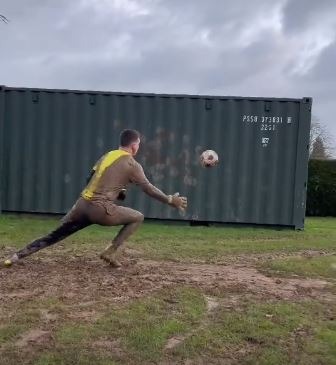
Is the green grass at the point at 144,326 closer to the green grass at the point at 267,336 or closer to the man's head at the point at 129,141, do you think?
the green grass at the point at 267,336

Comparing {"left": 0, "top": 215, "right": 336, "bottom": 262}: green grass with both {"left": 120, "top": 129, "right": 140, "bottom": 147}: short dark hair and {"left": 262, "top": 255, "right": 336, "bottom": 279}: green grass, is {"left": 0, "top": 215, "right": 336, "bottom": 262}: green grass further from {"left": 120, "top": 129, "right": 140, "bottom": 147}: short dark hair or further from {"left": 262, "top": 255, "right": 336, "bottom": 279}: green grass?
{"left": 120, "top": 129, "right": 140, "bottom": 147}: short dark hair

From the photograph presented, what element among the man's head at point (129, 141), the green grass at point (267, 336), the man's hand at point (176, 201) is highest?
the man's head at point (129, 141)

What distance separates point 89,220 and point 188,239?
14.1 feet

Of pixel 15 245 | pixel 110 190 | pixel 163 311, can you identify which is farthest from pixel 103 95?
pixel 163 311

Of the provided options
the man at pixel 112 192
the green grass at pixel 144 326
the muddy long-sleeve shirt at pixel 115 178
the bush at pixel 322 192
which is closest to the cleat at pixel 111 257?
the man at pixel 112 192

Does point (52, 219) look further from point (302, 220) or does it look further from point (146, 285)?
point (146, 285)

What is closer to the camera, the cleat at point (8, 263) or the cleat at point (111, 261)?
the cleat at point (8, 263)

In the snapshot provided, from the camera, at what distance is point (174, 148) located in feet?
45.6

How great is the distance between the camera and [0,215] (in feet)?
46.0

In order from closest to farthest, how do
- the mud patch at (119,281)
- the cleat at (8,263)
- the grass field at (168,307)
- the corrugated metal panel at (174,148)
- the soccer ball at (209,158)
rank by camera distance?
the grass field at (168,307)
the mud patch at (119,281)
the cleat at (8,263)
the soccer ball at (209,158)
the corrugated metal panel at (174,148)

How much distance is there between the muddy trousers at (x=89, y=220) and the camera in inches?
288

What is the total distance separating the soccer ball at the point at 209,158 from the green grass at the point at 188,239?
4.57 feet

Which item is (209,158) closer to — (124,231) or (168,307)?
(124,231)

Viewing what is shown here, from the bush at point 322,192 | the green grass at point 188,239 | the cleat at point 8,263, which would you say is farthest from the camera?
the bush at point 322,192
